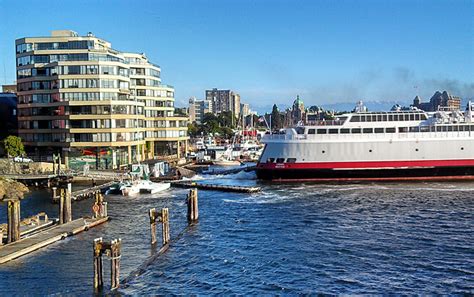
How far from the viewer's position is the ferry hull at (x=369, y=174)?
69.6 metres

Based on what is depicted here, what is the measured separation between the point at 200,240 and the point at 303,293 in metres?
12.8

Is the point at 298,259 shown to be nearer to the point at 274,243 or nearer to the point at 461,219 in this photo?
the point at 274,243

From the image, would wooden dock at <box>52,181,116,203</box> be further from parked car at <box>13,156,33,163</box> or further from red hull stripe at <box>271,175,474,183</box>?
red hull stripe at <box>271,175,474,183</box>

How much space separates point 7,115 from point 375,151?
66.7 m

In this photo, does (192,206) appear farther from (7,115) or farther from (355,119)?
(7,115)

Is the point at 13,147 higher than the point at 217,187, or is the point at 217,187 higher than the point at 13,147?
the point at 13,147

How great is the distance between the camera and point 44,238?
3541 cm

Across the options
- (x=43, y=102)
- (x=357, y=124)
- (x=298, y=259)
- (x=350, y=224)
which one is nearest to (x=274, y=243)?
(x=298, y=259)

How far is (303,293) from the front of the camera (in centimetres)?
2550

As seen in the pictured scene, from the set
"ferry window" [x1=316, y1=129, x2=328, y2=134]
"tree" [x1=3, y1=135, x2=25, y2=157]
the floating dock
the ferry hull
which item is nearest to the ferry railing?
"ferry window" [x1=316, y1=129, x2=328, y2=134]

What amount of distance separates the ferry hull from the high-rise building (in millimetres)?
23439

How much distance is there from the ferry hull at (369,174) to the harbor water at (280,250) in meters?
15.4

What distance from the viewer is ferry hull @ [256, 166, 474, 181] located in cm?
6962

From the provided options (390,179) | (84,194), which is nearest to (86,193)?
(84,194)
